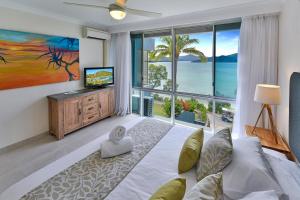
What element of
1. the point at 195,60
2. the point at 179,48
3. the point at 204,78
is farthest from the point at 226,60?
the point at 179,48

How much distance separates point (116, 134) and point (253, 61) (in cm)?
260

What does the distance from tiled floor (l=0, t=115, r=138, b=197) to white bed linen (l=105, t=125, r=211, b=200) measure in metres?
1.78

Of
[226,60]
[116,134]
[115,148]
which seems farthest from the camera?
[226,60]

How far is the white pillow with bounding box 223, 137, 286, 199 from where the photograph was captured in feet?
3.63

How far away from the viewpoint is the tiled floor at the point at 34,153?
2383 mm

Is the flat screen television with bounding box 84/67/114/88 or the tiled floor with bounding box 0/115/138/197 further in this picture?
the flat screen television with bounding box 84/67/114/88

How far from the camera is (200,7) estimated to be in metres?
2.98

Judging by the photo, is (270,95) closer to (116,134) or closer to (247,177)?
(247,177)

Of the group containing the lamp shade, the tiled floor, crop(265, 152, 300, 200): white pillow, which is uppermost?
the lamp shade

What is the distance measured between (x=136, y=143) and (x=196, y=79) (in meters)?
2.50

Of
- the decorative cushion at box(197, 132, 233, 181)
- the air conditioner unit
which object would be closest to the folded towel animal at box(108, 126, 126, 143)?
the decorative cushion at box(197, 132, 233, 181)

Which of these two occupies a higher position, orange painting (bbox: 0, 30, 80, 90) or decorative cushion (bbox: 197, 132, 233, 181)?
orange painting (bbox: 0, 30, 80, 90)

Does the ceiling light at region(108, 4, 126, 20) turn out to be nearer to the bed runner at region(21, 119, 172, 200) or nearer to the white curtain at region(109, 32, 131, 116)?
the bed runner at region(21, 119, 172, 200)

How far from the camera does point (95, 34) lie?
4352 mm
